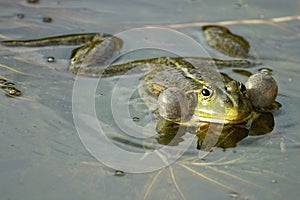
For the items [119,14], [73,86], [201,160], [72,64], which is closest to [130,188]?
[201,160]

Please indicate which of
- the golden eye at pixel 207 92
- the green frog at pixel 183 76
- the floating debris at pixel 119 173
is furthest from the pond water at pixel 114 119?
the golden eye at pixel 207 92

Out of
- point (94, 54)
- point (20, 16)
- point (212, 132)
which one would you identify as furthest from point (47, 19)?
point (212, 132)

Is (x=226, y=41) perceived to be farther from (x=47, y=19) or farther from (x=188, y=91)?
(x=47, y=19)

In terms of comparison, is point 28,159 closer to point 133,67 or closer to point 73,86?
point 73,86

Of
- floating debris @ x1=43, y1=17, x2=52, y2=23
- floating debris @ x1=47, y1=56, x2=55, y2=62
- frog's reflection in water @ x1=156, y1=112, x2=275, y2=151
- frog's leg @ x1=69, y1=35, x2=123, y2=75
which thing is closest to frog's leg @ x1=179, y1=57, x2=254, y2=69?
frog's leg @ x1=69, y1=35, x2=123, y2=75

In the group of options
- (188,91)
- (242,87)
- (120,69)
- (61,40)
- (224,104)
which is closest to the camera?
(224,104)

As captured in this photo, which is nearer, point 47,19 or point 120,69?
point 120,69
